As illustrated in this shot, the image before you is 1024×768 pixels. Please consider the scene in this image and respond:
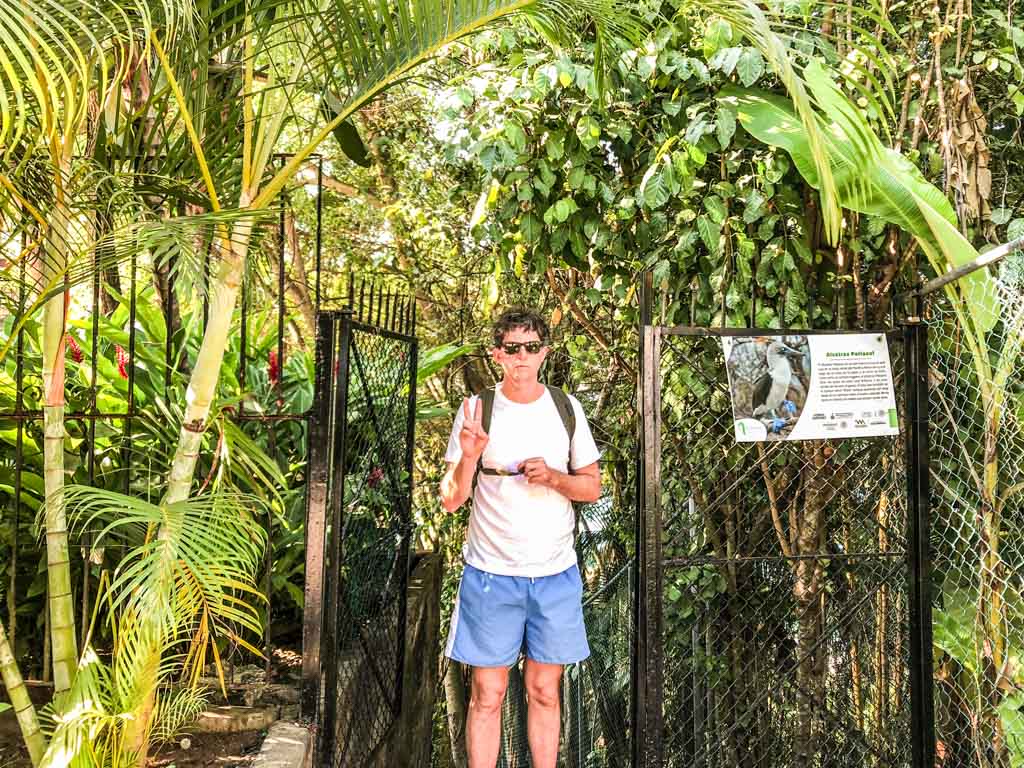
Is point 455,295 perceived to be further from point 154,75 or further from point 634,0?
point 154,75

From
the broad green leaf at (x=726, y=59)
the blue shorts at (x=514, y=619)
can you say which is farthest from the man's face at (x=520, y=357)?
the broad green leaf at (x=726, y=59)

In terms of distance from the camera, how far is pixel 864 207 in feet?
10.4

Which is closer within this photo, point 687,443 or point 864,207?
point 864,207

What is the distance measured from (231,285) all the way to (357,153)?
1157 mm

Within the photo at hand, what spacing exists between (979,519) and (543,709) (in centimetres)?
201

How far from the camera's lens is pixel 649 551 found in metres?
3.19

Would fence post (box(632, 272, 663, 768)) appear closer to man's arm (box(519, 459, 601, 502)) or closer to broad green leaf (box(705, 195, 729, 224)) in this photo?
man's arm (box(519, 459, 601, 502))

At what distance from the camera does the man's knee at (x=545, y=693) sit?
3.12m

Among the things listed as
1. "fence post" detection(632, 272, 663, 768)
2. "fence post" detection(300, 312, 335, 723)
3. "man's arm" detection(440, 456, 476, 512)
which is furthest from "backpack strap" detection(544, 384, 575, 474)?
"fence post" detection(300, 312, 335, 723)

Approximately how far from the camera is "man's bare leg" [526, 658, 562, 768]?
3.12 m

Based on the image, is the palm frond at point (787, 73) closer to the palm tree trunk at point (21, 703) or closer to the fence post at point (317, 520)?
the fence post at point (317, 520)

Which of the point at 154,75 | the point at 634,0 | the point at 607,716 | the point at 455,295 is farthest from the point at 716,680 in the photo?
the point at 455,295

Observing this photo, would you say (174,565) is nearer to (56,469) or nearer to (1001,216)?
(56,469)

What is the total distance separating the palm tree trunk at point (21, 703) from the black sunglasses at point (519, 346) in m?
1.79
